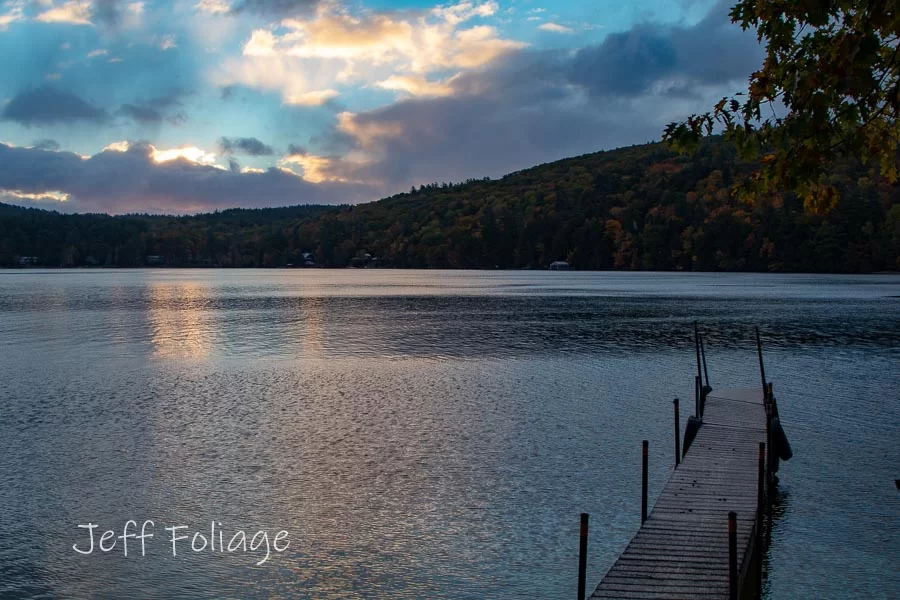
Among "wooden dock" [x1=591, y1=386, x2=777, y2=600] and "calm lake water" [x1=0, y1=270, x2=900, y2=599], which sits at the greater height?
"wooden dock" [x1=591, y1=386, x2=777, y2=600]

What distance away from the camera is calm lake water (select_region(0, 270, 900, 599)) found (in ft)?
48.3

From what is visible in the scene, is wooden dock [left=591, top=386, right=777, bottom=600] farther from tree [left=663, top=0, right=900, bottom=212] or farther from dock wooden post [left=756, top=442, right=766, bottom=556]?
tree [left=663, top=0, right=900, bottom=212]

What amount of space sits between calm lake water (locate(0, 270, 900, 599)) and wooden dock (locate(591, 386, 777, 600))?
135 cm

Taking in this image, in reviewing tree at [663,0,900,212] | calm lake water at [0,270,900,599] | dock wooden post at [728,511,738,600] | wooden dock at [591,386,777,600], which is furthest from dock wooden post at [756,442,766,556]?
tree at [663,0,900,212]

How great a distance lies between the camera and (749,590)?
1337 centimetres

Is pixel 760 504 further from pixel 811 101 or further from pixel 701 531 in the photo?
pixel 811 101

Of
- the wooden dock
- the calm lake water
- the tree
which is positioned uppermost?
the tree

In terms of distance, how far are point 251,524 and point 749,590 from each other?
9.43 meters

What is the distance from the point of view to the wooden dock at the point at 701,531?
448 inches

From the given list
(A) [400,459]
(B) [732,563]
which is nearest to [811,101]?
(B) [732,563]

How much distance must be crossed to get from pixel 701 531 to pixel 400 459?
1023 centimetres

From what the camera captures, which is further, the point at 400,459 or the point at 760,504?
the point at 400,459

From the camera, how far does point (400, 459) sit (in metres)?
22.1

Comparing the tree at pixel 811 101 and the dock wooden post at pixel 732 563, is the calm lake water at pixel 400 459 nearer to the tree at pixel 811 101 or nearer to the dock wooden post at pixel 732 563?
the dock wooden post at pixel 732 563
